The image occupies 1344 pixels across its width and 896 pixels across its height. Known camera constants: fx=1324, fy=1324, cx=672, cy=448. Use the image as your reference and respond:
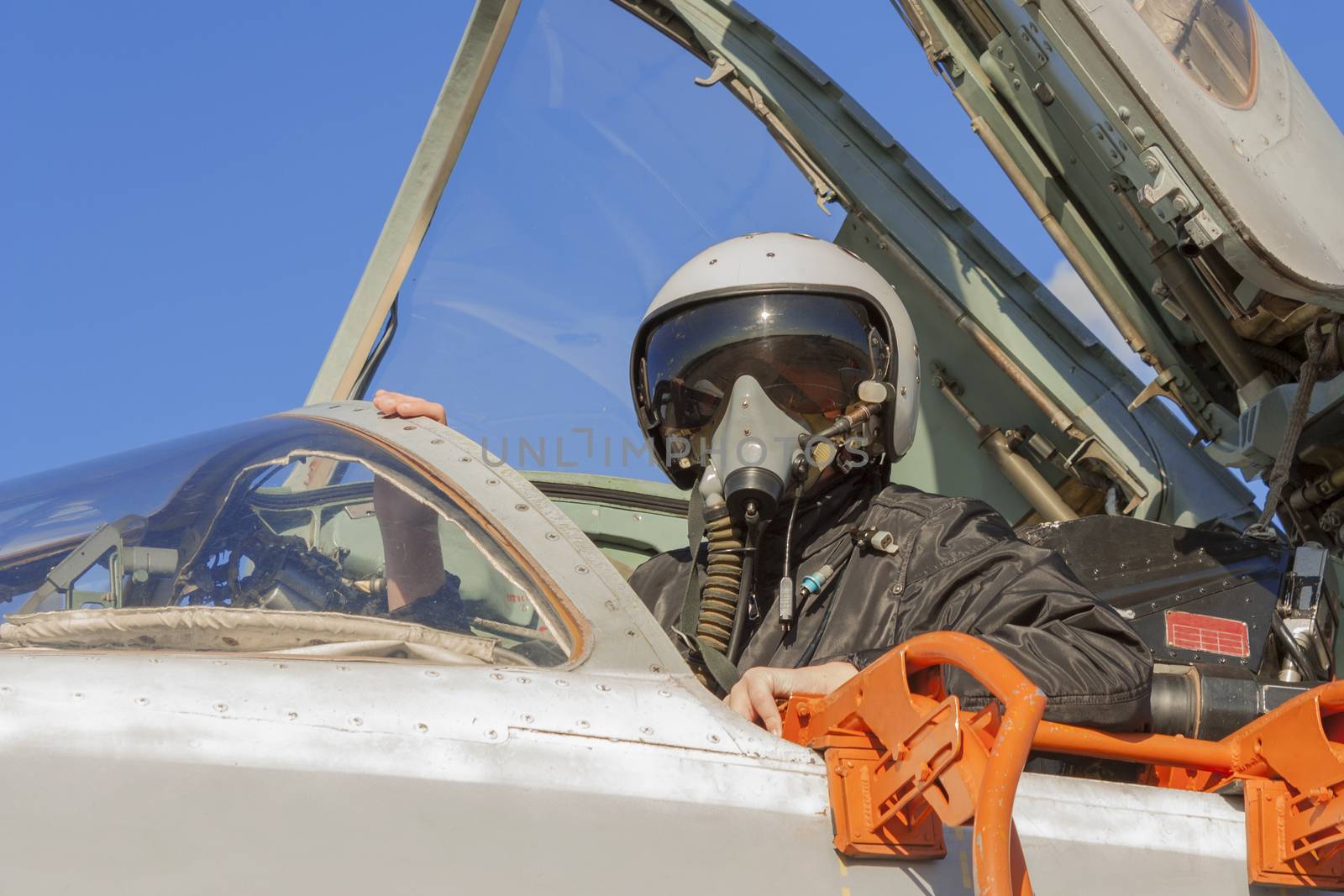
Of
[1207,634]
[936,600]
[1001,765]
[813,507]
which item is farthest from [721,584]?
[1001,765]

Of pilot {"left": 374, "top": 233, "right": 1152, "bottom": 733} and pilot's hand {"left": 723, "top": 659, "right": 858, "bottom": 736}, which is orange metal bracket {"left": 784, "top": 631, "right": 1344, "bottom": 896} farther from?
pilot {"left": 374, "top": 233, "right": 1152, "bottom": 733}

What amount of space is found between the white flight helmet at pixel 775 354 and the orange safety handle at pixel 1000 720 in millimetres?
983

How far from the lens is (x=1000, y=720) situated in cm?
136

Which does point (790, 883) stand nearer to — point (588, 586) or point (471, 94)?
point (588, 586)

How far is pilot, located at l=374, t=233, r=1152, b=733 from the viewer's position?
1.98m

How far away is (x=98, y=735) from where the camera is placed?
1.24 m

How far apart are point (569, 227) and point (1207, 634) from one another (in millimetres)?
1787

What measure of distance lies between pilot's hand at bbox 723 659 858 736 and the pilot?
6 centimetres

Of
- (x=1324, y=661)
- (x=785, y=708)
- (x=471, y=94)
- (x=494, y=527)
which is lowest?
(x=1324, y=661)

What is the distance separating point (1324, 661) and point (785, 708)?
5.52ft

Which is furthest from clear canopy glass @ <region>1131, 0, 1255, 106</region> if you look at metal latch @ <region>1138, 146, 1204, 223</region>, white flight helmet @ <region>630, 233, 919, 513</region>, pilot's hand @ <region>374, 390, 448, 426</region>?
pilot's hand @ <region>374, 390, 448, 426</region>

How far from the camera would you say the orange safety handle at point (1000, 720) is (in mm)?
1211

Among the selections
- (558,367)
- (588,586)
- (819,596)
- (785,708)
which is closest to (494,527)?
(588,586)

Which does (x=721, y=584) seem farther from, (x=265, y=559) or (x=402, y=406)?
(x=265, y=559)
